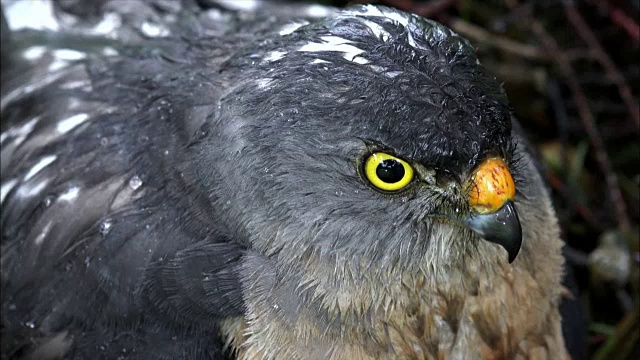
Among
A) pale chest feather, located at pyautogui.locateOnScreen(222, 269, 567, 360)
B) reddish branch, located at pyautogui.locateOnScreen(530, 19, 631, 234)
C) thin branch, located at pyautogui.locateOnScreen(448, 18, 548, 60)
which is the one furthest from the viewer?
thin branch, located at pyautogui.locateOnScreen(448, 18, 548, 60)

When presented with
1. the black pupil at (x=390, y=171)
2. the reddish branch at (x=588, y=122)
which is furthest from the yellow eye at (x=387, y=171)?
the reddish branch at (x=588, y=122)

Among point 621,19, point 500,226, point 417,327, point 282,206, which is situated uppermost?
point 621,19

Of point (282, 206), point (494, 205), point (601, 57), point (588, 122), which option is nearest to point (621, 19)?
point (601, 57)

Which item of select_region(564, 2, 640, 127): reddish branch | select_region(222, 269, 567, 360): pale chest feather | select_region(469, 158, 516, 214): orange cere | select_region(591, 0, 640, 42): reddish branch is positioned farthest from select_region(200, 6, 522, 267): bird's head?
select_region(591, 0, 640, 42): reddish branch

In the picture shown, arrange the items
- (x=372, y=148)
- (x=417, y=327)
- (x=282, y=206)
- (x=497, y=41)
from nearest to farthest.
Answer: (x=372, y=148) → (x=282, y=206) → (x=417, y=327) → (x=497, y=41)

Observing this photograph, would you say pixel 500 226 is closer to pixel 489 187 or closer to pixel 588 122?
pixel 489 187

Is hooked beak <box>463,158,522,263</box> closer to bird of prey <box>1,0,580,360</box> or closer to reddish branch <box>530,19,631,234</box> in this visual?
bird of prey <box>1,0,580,360</box>

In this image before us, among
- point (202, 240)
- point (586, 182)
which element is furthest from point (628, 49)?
point (202, 240)
